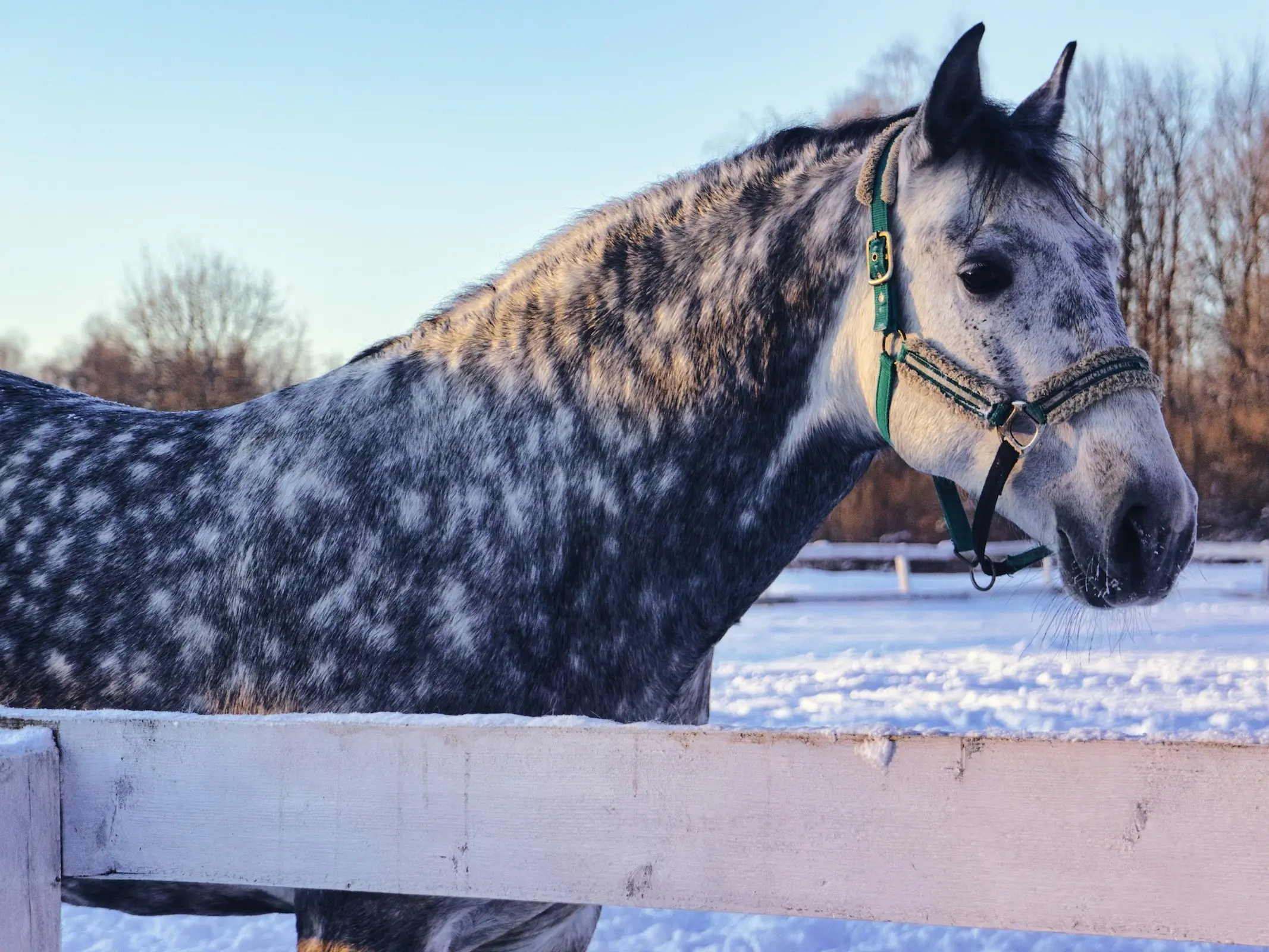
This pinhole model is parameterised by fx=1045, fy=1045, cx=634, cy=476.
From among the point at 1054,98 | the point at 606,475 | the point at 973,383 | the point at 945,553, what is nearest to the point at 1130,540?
the point at 973,383

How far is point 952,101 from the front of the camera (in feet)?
8.00

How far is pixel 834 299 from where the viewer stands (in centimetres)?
258

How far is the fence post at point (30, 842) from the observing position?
4.78 ft

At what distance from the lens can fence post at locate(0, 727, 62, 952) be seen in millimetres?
1456

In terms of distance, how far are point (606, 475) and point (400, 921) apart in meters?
1.12

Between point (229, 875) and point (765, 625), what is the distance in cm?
1346

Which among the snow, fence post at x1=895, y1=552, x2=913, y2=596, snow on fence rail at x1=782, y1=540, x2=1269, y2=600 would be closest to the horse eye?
the snow

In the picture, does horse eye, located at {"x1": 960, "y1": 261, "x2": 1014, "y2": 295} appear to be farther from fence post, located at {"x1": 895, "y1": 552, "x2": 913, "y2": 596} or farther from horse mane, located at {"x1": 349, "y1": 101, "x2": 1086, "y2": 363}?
fence post, located at {"x1": 895, "y1": 552, "x2": 913, "y2": 596}

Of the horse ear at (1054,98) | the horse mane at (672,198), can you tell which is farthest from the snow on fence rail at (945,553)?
the horse mane at (672,198)

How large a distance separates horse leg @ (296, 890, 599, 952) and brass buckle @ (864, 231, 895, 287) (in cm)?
158

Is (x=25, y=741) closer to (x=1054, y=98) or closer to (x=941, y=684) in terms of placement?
(x=1054, y=98)

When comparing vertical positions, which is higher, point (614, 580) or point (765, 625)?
point (614, 580)

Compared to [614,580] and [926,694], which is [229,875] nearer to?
[614,580]

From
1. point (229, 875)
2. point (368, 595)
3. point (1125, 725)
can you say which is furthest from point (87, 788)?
point (1125, 725)
